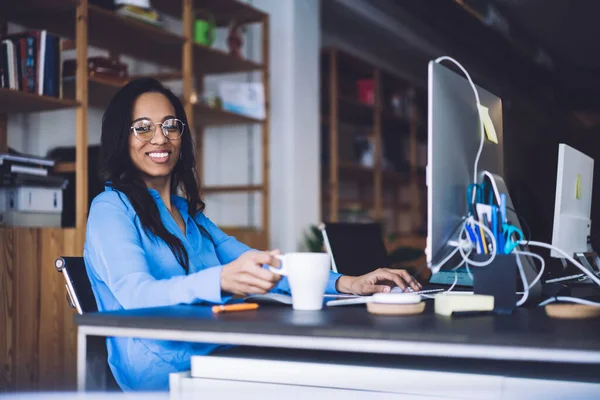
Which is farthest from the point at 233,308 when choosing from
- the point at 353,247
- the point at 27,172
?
the point at 27,172

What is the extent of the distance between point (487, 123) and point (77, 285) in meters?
1.01

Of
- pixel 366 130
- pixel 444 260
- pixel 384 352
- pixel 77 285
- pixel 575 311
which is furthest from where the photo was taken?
pixel 366 130

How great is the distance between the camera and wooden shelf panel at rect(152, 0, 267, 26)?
407 centimetres

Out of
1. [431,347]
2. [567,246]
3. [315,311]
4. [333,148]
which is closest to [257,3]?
[333,148]

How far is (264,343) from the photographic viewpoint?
1.02 m

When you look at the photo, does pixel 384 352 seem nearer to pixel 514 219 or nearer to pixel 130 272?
pixel 130 272

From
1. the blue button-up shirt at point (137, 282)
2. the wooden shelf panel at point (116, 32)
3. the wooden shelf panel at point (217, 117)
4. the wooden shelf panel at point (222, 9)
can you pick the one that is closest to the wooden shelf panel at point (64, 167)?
the wooden shelf panel at point (116, 32)

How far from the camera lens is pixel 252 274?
3.99ft

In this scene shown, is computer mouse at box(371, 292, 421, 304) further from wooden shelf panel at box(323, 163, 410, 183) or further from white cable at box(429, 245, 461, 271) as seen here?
wooden shelf panel at box(323, 163, 410, 183)

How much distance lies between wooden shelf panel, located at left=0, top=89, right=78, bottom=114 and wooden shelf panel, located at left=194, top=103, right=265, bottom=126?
3.45 ft

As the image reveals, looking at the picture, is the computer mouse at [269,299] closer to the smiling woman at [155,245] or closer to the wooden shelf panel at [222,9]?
the smiling woman at [155,245]

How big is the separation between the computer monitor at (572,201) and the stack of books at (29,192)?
2107 millimetres

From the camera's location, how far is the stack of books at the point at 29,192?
112 inches

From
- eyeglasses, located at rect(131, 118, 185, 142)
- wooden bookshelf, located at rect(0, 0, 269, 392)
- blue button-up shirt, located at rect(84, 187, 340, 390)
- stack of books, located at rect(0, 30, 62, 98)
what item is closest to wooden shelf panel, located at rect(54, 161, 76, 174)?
wooden bookshelf, located at rect(0, 0, 269, 392)
